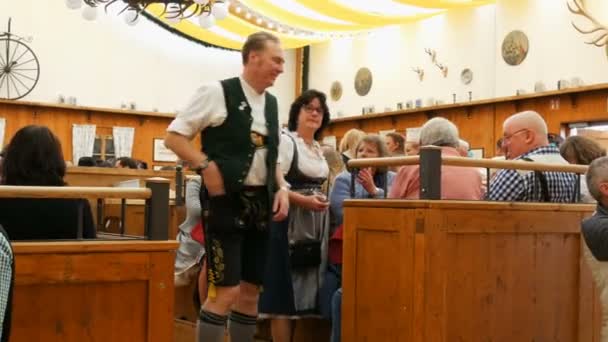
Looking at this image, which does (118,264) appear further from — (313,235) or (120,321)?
(313,235)

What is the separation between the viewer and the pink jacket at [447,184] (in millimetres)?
3367

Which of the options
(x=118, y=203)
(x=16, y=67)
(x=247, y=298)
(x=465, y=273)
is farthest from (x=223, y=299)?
(x=16, y=67)

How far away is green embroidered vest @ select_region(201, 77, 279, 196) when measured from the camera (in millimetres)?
2852

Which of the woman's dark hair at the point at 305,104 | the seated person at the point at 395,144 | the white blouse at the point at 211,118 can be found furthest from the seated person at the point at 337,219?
the white blouse at the point at 211,118

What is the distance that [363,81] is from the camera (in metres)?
13.8

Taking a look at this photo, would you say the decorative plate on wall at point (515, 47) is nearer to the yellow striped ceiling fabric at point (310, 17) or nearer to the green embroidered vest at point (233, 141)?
the yellow striped ceiling fabric at point (310, 17)

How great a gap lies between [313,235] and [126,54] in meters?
10.8

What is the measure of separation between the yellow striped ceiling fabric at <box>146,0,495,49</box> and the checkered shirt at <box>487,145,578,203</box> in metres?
7.68

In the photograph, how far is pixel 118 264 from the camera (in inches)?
99.7

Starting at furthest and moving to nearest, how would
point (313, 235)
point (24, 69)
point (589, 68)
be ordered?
1. point (24, 69)
2. point (589, 68)
3. point (313, 235)

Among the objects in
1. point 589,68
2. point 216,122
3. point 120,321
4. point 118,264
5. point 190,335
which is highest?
point 589,68

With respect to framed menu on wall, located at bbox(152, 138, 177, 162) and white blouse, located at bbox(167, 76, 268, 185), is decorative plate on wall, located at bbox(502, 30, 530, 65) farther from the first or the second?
white blouse, located at bbox(167, 76, 268, 185)

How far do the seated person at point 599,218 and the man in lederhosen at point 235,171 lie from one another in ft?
3.69

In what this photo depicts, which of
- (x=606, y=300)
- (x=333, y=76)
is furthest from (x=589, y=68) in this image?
(x=606, y=300)
